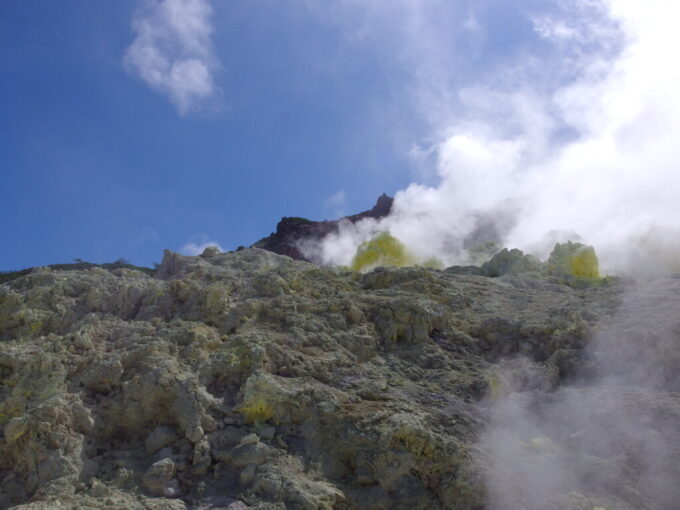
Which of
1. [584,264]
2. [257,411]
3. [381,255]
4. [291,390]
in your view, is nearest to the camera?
[257,411]

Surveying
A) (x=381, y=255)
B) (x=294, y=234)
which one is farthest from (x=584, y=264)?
(x=294, y=234)

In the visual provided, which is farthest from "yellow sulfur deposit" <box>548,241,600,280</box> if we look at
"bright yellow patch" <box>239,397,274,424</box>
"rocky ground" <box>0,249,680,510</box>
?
"bright yellow patch" <box>239,397,274,424</box>

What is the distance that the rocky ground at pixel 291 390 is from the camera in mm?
4512

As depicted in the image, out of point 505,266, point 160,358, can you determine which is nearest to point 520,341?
point 160,358

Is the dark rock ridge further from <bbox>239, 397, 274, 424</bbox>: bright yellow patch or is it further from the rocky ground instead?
<bbox>239, 397, 274, 424</bbox>: bright yellow patch

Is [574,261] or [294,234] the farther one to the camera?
[294,234]

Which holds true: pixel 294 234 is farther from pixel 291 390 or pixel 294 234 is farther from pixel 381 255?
pixel 291 390

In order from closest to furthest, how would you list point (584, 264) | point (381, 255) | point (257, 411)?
point (257, 411), point (584, 264), point (381, 255)

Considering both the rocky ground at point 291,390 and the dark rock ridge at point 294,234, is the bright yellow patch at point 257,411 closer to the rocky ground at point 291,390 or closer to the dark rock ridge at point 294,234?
the rocky ground at point 291,390

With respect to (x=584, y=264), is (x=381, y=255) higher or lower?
higher

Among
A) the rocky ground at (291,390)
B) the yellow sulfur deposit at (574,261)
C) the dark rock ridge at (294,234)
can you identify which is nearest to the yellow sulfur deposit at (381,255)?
the yellow sulfur deposit at (574,261)

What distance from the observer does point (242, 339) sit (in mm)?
6188

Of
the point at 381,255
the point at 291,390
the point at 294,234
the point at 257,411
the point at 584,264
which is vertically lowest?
the point at 257,411

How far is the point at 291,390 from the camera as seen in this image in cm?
538
